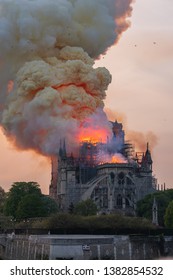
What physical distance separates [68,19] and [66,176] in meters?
22.1

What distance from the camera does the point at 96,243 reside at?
182ft

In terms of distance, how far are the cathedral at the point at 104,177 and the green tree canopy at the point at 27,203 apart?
24.2 ft

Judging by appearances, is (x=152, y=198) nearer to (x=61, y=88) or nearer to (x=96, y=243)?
(x=61, y=88)

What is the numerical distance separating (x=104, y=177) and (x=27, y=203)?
19.8 metres

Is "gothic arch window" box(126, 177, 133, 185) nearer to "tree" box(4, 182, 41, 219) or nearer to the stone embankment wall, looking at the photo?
"tree" box(4, 182, 41, 219)

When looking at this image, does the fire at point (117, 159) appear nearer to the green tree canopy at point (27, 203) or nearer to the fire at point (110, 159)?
the fire at point (110, 159)

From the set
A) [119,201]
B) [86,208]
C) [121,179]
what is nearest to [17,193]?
[86,208]

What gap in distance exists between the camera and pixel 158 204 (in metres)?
96.9

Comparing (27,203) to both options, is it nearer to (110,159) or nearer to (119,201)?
(119,201)

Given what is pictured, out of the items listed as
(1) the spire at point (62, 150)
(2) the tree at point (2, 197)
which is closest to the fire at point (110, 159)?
(1) the spire at point (62, 150)

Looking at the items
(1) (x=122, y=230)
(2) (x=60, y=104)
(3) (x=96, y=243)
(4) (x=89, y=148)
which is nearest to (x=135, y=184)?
(4) (x=89, y=148)

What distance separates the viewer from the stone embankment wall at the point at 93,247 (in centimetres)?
5388

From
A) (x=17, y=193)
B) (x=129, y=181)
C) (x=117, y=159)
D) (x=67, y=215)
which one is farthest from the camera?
(x=117, y=159)

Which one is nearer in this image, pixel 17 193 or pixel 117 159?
pixel 17 193
